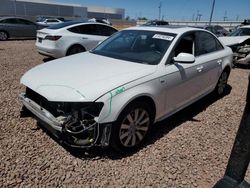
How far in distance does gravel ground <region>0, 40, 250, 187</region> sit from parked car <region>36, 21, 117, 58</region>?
12.4 feet

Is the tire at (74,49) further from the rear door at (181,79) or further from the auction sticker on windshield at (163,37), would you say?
the rear door at (181,79)

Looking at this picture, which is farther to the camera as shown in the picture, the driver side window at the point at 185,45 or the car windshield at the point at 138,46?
the driver side window at the point at 185,45

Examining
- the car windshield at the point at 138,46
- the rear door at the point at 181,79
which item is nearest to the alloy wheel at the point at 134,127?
the rear door at the point at 181,79

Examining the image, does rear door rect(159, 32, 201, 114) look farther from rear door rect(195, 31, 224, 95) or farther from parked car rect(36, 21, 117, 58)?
parked car rect(36, 21, 117, 58)

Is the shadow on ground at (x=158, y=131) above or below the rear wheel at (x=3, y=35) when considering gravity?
above

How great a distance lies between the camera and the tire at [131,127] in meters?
3.01

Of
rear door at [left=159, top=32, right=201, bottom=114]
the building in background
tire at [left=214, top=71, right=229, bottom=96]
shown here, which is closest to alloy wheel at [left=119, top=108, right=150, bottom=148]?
rear door at [left=159, top=32, right=201, bottom=114]

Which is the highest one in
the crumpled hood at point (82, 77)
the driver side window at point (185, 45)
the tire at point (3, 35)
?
the driver side window at point (185, 45)

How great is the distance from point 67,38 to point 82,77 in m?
5.23

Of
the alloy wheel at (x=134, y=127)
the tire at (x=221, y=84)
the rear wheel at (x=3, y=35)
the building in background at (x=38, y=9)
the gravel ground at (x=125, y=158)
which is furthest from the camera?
the building in background at (x=38, y=9)

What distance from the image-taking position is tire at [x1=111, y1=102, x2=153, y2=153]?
301cm

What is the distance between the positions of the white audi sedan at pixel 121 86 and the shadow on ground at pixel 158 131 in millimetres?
193

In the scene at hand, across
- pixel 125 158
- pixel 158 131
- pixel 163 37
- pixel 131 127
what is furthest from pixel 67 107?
pixel 163 37

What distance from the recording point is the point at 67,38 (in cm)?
799
